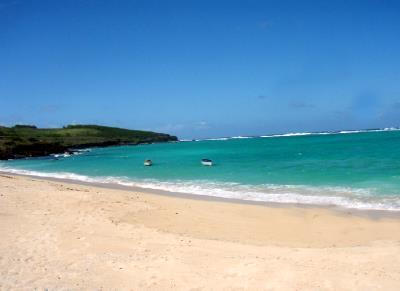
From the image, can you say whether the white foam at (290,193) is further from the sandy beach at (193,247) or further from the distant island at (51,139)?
the distant island at (51,139)

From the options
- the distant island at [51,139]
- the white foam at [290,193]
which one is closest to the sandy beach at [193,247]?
the white foam at [290,193]

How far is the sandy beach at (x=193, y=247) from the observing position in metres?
9.02

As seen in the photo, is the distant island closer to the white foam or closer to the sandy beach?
the white foam

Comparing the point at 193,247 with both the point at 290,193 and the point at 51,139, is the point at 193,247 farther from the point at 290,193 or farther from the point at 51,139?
the point at 51,139

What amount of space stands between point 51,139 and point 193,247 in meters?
131

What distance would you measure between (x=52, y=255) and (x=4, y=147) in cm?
8821

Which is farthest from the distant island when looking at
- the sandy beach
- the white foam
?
the sandy beach

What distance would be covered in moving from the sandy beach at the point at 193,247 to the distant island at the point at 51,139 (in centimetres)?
7871

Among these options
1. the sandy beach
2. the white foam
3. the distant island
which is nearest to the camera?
the sandy beach

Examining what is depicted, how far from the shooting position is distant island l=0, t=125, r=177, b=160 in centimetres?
9138

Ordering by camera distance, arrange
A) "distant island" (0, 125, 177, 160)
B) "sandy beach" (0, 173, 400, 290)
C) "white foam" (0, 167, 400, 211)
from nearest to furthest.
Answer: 1. "sandy beach" (0, 173, 400, 290)
2. "white foam" (0, 167, 400, 211)
3. "distant island" (0, 125, 177, 160)

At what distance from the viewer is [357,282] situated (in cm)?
890

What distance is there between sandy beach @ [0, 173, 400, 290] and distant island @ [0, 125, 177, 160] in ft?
258

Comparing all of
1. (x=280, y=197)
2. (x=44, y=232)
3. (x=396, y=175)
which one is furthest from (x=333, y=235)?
(x=396, y=175)
